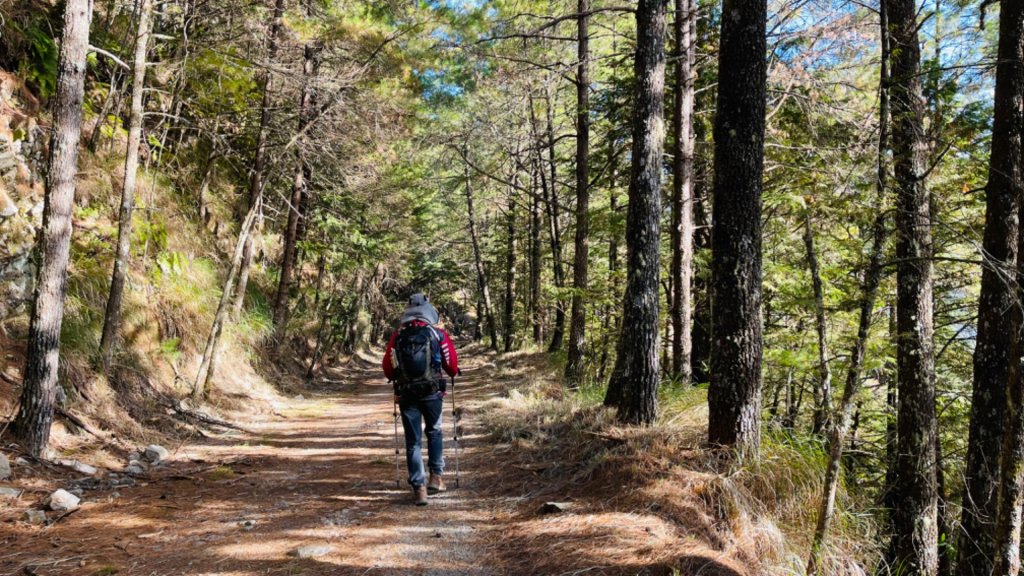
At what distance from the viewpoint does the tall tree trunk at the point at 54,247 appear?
547 cm

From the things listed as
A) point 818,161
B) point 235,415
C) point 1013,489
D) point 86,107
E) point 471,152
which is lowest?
point 235,415

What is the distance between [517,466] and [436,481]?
1011mm

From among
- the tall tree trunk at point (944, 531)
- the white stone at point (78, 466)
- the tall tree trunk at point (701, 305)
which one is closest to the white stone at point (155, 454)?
the white stone at point (78, 466)

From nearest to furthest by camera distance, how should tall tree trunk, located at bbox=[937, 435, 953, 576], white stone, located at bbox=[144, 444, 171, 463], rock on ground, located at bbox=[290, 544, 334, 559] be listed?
rock on ground, located at bbox=[290, 544, 334, 559]
white stone, located at bbox=[144, 444, 171, 463]
tall tree trunk, located at bbox=[937, 435, 953, 576]

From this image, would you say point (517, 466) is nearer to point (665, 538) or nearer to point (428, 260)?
point (665, 538)

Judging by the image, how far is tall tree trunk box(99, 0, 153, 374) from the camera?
7.20 m

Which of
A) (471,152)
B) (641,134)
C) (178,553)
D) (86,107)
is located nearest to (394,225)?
(471,152)

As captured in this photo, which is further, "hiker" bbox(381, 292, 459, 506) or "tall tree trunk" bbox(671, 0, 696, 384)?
"tall tree trunk" bbox(671, 0, 696, 384)

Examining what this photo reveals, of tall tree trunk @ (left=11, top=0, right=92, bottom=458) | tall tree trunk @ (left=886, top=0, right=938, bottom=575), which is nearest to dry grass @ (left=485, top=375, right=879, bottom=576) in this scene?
tall tree trunk @ (left=886, top=0, right=938, bottom=575)

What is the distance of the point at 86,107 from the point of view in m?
9.15

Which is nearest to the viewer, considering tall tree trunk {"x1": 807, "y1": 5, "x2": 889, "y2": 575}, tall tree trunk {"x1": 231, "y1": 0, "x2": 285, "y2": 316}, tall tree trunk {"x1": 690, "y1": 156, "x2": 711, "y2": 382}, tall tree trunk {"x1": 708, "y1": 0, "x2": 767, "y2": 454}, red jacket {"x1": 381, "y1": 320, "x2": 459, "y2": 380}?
tall tree trunk {"x1": 807, "y1": 5, "x2": 889, "y2": 575}

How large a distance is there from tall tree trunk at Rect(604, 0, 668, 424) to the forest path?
1894 millimetres

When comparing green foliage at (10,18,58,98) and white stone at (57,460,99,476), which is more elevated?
green foliage at (10,18,58,98)

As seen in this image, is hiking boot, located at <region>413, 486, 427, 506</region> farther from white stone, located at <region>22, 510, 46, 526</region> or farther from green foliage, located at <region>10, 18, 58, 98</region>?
green foliage, located at <region>10, 18, 58, 98</region>
